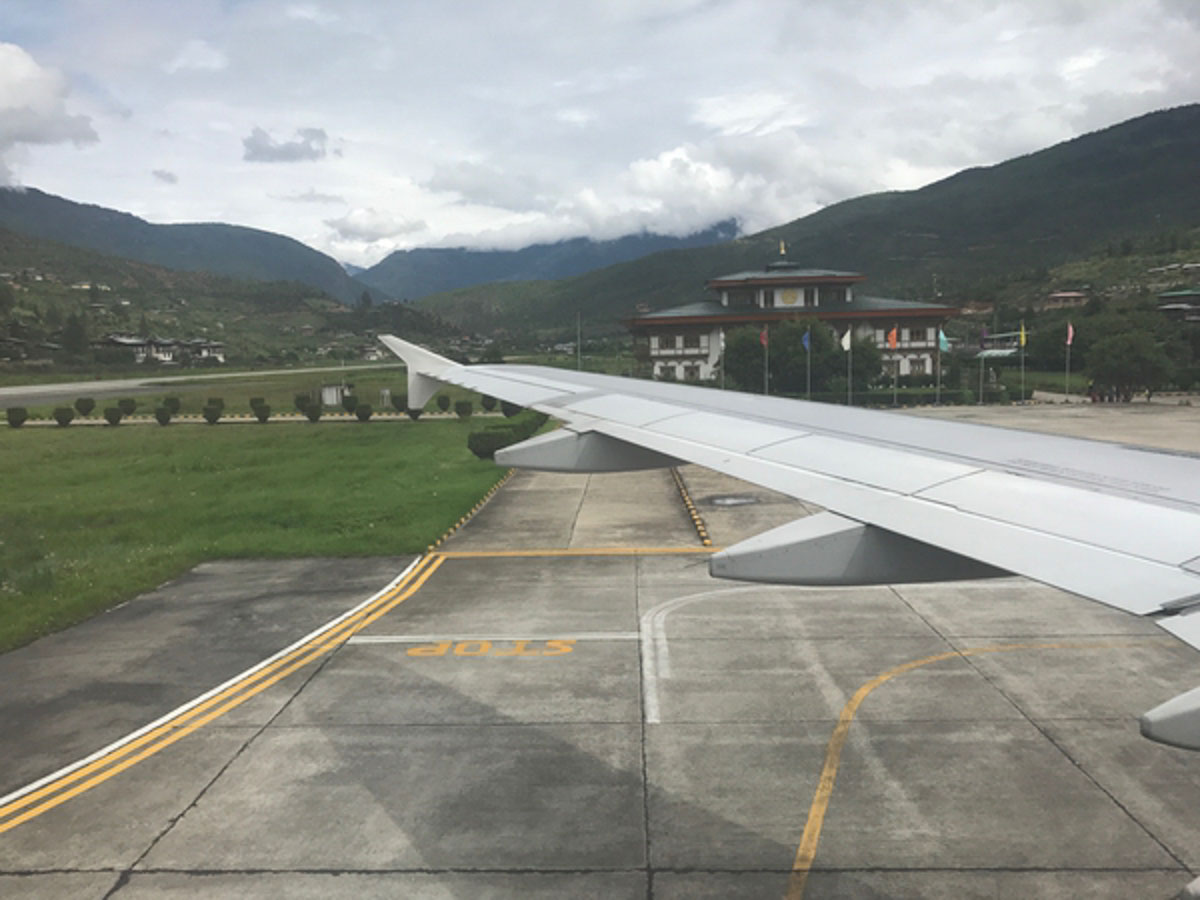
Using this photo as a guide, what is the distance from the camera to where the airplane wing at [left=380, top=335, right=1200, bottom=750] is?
329 centimetres

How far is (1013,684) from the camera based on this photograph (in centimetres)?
1016

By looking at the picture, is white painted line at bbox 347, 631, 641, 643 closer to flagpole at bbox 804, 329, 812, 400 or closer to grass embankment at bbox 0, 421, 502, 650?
grass embankment at bbox 0, 421, 502, 650

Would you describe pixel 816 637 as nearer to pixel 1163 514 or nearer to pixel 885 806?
pixel 885 806

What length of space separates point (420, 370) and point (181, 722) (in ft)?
20.5

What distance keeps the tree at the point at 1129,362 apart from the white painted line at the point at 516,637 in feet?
189

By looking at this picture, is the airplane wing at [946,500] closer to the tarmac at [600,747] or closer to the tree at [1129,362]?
the tarmac at [600,747]

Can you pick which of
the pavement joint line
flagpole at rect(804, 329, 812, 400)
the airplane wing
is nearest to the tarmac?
the pavement joint line

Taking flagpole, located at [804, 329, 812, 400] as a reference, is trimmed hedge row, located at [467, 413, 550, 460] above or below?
below

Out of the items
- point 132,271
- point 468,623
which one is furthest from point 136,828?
point 132,271

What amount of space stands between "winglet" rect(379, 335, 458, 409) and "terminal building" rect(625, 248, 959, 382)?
199 feet

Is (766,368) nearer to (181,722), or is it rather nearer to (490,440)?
(490,440)

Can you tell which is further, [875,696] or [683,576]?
[683,576]

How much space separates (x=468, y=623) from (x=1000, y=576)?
10.1 metres

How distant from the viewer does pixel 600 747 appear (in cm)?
872
